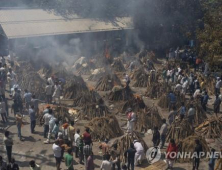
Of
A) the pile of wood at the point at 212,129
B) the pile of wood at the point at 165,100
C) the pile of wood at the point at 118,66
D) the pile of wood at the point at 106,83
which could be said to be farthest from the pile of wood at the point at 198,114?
the pile of wood at the point at 118,66

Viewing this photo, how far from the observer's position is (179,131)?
48.9 ft

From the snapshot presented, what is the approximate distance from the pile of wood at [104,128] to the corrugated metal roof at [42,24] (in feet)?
52.3

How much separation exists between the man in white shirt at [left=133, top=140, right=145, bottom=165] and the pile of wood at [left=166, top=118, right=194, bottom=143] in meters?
2.29

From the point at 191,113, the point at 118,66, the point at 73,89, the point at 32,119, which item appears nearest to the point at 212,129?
the point at 191,113

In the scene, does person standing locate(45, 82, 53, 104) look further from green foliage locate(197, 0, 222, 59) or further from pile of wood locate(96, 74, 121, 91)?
green foliage locate(197, 0, 222, 59)

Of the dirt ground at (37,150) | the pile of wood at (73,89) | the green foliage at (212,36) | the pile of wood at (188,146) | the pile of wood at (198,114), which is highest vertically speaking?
the green foliage at (212,36)

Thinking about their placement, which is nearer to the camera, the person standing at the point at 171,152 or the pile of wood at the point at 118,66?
the person standing at the point at 171,152

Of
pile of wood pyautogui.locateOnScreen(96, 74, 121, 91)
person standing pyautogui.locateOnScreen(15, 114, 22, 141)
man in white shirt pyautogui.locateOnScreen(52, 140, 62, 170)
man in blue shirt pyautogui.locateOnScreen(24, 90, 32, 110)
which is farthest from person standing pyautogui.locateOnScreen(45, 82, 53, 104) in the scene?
man in white shirt pyautogui.locateOnScreen(52, 140, 62, 170)

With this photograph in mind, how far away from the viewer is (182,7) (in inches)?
1217

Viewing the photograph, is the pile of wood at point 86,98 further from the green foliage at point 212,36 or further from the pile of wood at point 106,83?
the green foliage at point 212,36

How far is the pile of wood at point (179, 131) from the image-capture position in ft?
48.7

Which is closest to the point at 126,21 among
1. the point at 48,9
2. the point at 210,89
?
the point at 48,9

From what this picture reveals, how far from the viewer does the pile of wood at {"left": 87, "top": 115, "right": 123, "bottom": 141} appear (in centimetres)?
1540

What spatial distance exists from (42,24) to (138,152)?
2111 cm
